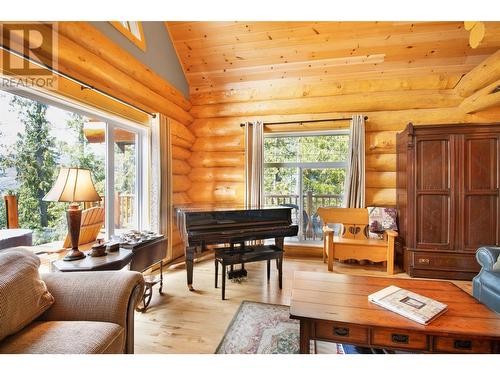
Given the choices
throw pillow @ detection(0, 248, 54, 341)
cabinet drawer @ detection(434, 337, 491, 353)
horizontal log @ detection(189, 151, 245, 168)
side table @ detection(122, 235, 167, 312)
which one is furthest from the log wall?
throw pillow @ detection(0, 248, 54, 341)

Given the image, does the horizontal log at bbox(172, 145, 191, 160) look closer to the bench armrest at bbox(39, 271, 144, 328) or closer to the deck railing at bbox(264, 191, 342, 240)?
the deck railing at bbox(264, 191, 342, 240)

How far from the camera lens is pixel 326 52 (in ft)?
11.7

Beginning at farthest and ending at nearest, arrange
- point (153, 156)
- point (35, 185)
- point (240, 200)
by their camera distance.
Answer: point (240, 200)
point (153, 156)
point (35, 185)

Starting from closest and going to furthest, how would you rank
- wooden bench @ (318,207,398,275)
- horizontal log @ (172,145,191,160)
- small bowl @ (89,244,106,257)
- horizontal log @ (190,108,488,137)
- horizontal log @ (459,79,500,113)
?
small bowl @ (89,244,106,257), horizontal log @ (459,79,500,113), wooden bench @ (318,207,398,275), horizontal log @ (190,108,488,137), horizontal log @ (172,145,191,160)

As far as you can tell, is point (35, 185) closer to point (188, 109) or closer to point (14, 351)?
point (14, 351)

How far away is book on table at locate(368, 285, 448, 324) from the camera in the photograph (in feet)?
4.27

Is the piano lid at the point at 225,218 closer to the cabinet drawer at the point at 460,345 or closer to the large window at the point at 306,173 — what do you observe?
the large window at the point at 306,173

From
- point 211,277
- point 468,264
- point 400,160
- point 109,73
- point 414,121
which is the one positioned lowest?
point 211,277

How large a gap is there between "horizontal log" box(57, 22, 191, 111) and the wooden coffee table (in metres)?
2.86

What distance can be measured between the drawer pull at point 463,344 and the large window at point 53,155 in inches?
126

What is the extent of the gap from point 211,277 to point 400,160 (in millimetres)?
3204

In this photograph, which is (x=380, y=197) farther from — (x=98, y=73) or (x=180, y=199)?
(x=98, y=73)

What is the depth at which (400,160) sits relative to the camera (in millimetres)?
3465
